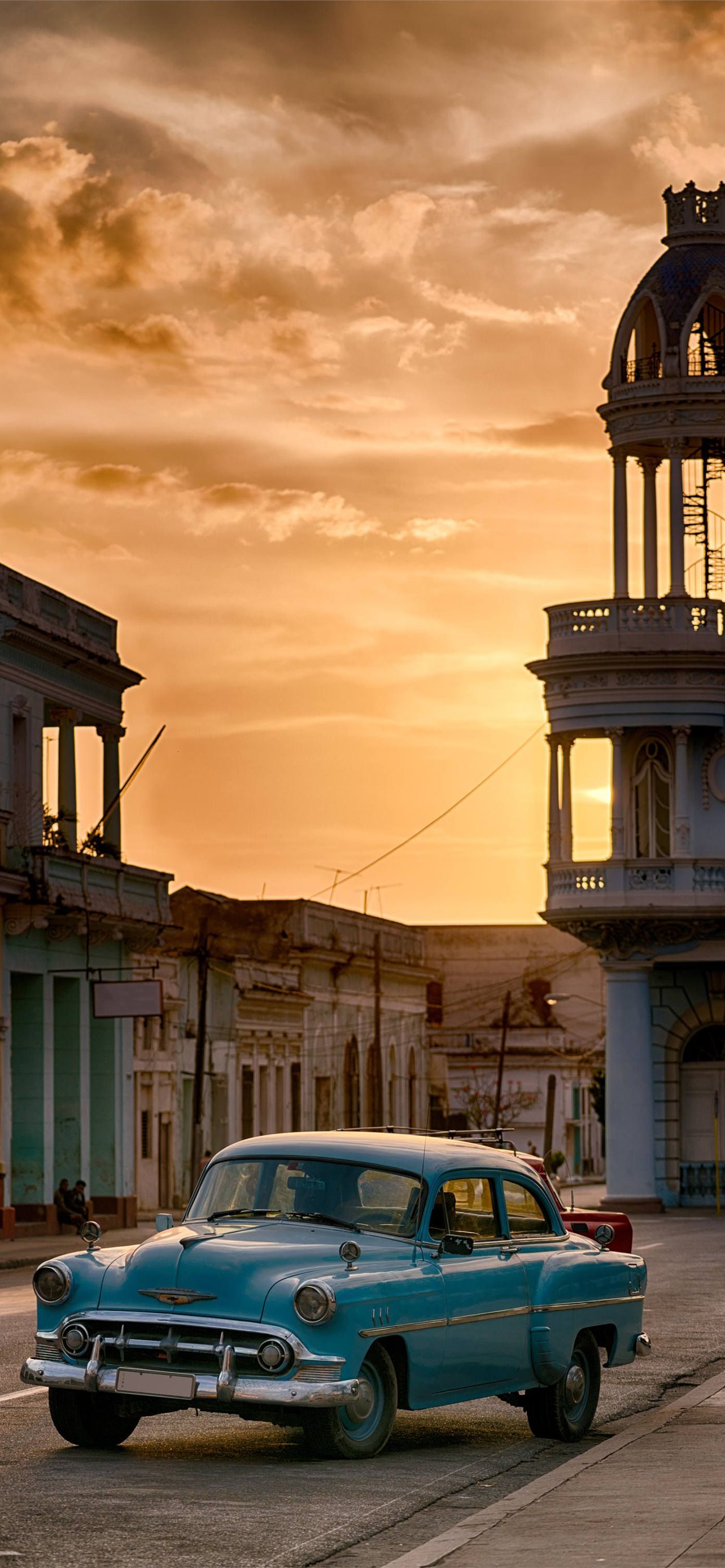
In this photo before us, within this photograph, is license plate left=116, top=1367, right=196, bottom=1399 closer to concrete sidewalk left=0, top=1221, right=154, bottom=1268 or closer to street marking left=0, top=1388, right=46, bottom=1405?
street marking left=0, top=1388, right=46, bottom=1405

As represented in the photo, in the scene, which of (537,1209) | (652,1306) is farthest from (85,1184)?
(537,1209)

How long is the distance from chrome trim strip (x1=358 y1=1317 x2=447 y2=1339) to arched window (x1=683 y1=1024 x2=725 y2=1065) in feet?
159

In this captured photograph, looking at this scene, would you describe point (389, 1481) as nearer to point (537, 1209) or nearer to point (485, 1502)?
point (485, 1502)

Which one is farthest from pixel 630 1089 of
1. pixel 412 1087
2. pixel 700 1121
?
pixel 412 1087

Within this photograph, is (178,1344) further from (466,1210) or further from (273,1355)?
(466,1210)

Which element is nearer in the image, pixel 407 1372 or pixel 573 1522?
pixel 573 1522

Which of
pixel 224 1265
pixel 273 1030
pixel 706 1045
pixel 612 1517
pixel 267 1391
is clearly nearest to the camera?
pixel 612 1517

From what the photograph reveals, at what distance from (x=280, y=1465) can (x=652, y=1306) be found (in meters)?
12.7

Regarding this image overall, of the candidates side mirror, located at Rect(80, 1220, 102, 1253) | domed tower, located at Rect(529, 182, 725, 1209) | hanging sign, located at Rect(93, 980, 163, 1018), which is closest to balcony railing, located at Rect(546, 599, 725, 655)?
domed tower, located at Rect(529, 182, 725, 1209)

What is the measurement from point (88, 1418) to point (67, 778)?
38.4 m

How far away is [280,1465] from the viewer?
1209 cm

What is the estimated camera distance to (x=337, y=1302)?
37.8 feet

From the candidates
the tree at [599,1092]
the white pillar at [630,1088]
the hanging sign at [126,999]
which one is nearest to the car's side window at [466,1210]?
the hanging sign at [126,999]

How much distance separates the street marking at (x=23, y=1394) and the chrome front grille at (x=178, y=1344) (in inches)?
126
